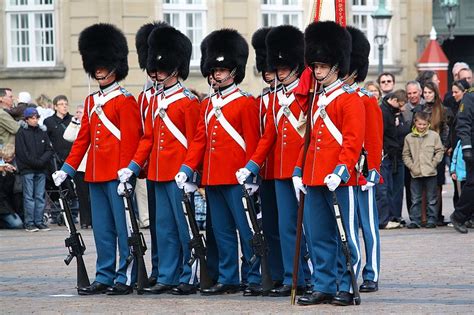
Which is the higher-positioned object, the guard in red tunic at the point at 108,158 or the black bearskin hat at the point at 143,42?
the black bearskin hat at the point at 143,42

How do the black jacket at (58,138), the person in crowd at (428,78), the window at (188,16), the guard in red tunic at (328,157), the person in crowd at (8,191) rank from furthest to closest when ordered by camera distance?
the window at (188,16)
the black jacket at (58,138)
the person in crowd at (8,191)
the person in crowd at (428,78)
the guard in red tunic at (328,157)

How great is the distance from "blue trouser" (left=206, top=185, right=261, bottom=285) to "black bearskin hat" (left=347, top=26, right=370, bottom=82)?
1.23 metres

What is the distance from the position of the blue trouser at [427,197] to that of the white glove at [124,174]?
6119mm

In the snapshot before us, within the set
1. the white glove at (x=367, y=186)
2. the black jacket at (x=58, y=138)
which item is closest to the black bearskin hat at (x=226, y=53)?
the white glove at (x=367, y=186)

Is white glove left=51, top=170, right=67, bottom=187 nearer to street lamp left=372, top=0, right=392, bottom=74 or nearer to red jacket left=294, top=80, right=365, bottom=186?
red jacket left=294, top=80, right=365, bottom=186

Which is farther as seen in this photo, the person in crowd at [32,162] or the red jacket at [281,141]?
the person in crowd at [32,162]

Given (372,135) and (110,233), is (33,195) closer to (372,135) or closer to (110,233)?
(110,233)

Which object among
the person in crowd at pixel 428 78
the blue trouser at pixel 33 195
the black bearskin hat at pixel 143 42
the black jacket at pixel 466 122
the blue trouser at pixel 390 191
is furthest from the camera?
the blue trouser at pixel 33 195

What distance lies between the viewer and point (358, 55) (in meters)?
11.3

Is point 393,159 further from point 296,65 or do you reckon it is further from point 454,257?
point 296,65

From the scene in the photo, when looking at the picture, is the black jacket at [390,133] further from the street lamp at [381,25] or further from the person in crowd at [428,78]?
the street lamp at [381,25]

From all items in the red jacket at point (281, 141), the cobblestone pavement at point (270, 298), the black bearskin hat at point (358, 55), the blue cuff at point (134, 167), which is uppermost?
the black bearskin hat at point (358, 55)

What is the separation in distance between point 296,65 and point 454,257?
9.99 feet

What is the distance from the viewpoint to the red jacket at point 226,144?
36.3ft
